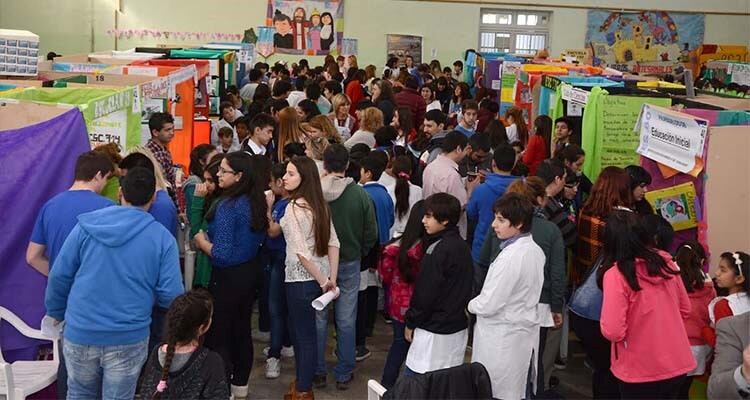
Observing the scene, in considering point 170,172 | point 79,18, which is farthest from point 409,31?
point 170,172

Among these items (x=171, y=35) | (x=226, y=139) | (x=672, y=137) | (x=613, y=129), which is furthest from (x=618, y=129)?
(x=171, y=35)

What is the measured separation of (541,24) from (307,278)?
15.0m

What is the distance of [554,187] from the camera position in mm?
5031

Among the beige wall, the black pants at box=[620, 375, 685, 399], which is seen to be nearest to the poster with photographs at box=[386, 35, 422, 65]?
the beige wall

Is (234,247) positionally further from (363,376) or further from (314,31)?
(314,31)

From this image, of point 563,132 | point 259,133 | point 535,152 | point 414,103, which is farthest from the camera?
point 414,103

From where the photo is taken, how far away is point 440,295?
4051mm

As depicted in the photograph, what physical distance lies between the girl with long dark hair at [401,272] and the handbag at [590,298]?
82 cm

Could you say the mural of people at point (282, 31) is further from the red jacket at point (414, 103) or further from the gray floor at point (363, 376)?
the gray floor at point (363, 376)

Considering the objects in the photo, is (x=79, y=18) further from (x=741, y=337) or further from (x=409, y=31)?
(x=741, y=337)

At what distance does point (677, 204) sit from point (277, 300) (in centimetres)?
248

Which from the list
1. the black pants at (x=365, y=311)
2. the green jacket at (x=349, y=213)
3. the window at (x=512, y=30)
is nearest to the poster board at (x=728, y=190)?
the green jacket at (x=349, y=213)

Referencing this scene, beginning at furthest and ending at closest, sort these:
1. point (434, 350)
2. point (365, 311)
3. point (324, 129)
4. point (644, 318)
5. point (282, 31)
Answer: point (282, 31) < point (324, 129) < point (365, 311) < point (434, 350) < point (644, 318)

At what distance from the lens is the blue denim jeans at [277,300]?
4.91m
